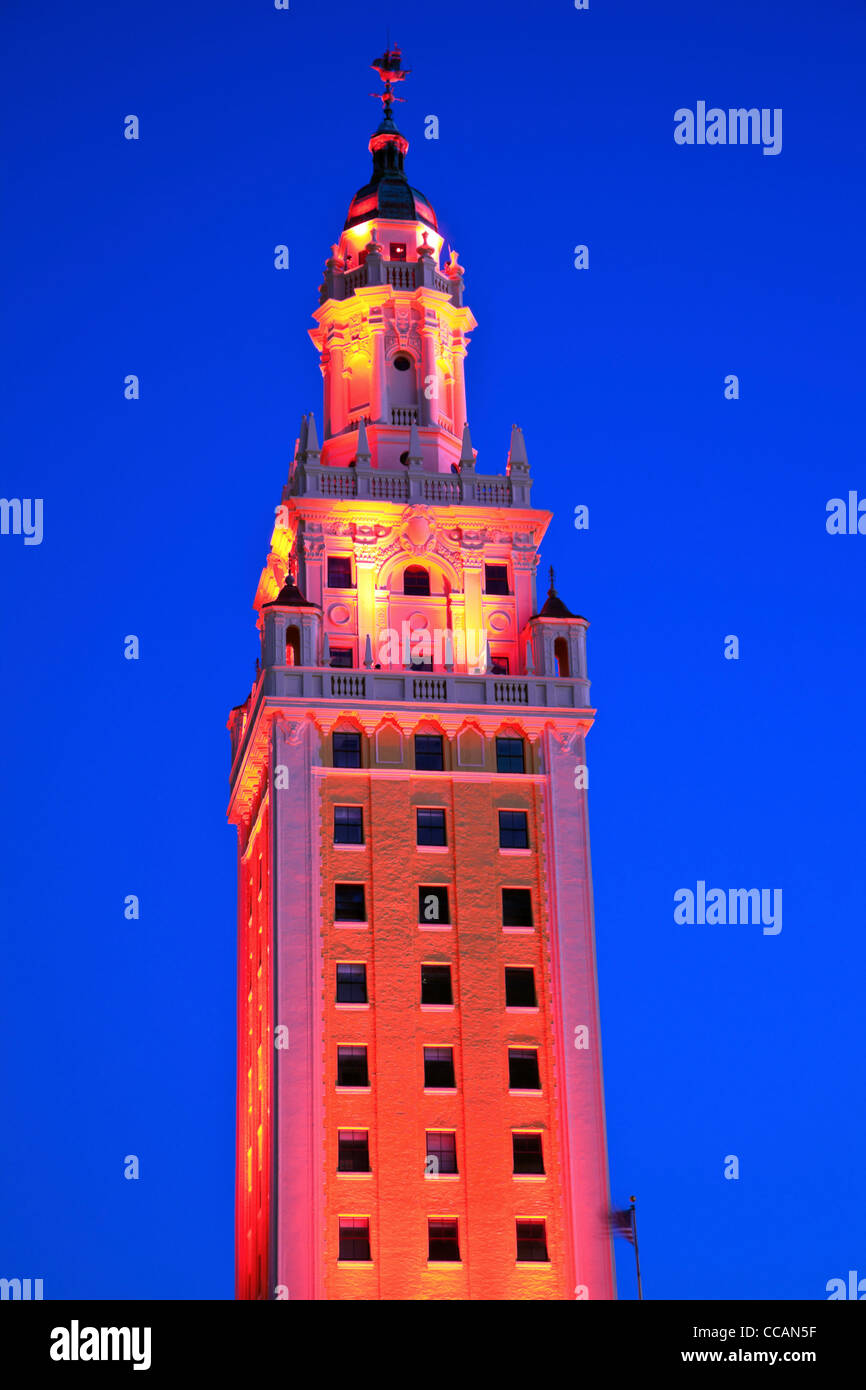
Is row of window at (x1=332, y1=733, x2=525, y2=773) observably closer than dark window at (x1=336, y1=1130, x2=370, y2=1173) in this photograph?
No

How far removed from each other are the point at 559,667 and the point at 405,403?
51.6 ft

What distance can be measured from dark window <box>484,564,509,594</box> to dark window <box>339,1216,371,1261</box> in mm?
27635

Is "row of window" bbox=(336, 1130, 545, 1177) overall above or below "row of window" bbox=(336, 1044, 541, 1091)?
below

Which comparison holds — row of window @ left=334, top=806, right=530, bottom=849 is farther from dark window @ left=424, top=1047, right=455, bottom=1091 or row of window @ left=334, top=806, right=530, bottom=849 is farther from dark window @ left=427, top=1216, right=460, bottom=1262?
dark window @ left=427, top=1216, right=460, bottom=1262

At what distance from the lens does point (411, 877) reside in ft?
264

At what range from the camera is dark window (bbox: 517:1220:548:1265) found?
247 feet

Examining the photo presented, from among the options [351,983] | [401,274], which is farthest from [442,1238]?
[401,274]

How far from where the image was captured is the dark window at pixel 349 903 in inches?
3130

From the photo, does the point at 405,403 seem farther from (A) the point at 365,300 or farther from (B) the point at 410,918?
(B) the point at 410,918

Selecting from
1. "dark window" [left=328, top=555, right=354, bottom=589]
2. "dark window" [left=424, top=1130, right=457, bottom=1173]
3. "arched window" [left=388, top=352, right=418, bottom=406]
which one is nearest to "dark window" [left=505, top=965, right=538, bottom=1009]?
"dark window" [left=424, top=1130, right=457, bottom=1173]

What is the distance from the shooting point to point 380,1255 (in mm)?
74000

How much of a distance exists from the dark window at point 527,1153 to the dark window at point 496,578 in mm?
23735

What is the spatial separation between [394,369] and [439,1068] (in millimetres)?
33448
